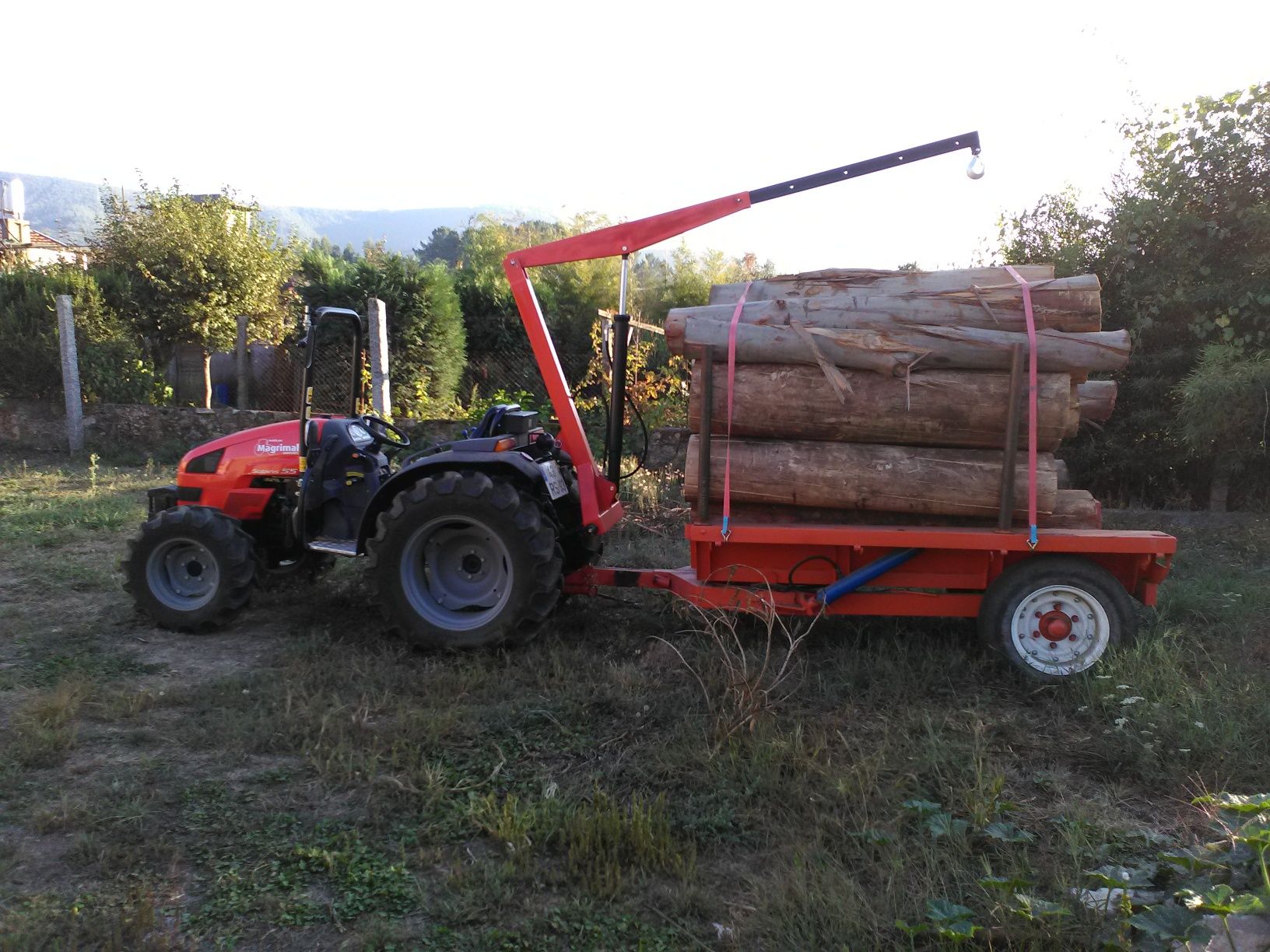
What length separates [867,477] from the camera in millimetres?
4770

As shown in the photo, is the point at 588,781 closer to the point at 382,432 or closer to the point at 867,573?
the point at 867,573

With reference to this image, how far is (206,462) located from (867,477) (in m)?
4.02

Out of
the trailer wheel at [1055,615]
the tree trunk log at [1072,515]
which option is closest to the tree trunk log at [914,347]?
the tree trunk log at [1072,515]

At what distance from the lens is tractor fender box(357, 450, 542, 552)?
17.0 feet

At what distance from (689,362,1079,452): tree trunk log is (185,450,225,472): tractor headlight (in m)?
3.08

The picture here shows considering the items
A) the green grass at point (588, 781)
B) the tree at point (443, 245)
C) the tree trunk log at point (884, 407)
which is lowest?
the green grass at point (588, 781)

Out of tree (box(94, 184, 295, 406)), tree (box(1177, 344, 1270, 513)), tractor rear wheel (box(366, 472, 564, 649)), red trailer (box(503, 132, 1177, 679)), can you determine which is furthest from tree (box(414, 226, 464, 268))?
red trailer (box(503, 132, 1177, 679))

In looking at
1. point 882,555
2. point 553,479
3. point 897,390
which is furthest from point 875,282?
point 553,479

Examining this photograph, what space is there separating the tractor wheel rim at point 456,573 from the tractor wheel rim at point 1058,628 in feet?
8.56

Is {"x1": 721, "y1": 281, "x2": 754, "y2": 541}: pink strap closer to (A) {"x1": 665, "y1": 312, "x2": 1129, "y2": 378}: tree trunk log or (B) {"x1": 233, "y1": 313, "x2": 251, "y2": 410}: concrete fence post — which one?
(A) {"x1": 665, "y1": 312, "x2": 1129, "y2": 378}: tree trunk log

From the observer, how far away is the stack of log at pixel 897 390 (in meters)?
4.64

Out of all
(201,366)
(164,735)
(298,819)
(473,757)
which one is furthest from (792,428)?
(201,366)

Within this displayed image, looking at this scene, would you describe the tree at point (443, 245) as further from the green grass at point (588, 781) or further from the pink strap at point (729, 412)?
the green grass at point (588, 781)

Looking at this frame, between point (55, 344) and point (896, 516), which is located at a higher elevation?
point (55, 344)
